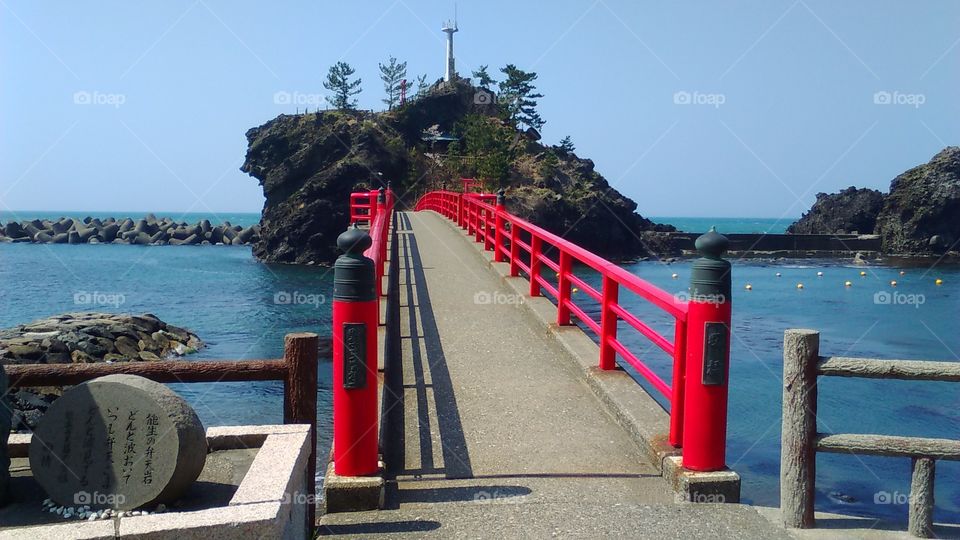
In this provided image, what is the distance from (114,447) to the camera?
143 inches

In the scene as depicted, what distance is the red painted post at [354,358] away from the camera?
4.05 metres

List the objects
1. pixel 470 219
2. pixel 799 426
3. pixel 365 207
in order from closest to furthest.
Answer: pixel 799 426, pixel 470 219, pixel 365 207

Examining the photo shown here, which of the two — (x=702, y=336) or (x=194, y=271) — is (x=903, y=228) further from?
(x=702, y=336)

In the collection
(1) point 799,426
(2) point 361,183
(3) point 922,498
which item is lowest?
(3) point 922,498

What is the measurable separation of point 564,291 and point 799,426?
4342mm

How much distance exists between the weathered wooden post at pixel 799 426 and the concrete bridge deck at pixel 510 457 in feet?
0.61

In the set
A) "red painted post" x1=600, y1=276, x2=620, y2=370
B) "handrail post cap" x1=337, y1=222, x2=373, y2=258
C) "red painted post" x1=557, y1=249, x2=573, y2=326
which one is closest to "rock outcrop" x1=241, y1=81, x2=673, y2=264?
"red painted post" x1=557, y1=249, x2=573, y2=326

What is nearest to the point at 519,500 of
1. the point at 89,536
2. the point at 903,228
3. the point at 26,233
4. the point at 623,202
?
the point at 89,536

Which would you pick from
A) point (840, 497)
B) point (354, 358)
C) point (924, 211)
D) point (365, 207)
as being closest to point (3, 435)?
point (354, 358)

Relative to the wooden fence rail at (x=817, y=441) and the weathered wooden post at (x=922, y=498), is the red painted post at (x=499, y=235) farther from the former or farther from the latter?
the weathered wooden post at (x=922, y=498)

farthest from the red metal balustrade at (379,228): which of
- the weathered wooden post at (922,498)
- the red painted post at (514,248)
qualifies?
the weathered wooden post at (922,498)

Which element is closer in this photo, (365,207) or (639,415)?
(639,415)

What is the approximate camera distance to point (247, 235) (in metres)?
94.8

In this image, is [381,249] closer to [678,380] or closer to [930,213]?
[678,380]
